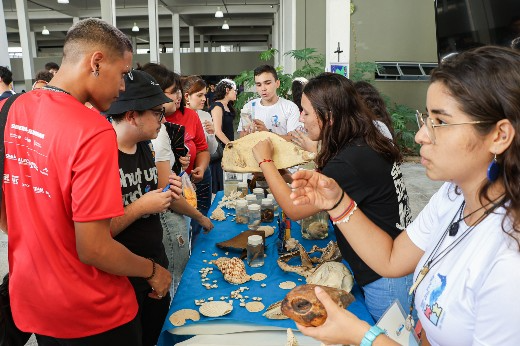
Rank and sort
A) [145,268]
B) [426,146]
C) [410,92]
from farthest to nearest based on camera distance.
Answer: [410,92]
[145,268]
[426,146]

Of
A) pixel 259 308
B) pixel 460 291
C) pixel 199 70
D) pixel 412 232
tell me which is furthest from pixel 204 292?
pixel 199 70

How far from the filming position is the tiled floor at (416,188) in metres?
4.33

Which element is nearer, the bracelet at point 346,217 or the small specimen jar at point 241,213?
the bracelet at point 346,217

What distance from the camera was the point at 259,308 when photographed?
5.38 ft

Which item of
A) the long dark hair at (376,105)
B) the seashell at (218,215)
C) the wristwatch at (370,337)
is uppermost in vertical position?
the long dark hair at (376,105)

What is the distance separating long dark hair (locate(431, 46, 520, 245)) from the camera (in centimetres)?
90

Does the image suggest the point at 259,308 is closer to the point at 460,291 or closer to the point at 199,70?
the point at 460,291

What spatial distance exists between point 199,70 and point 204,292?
19.6 m

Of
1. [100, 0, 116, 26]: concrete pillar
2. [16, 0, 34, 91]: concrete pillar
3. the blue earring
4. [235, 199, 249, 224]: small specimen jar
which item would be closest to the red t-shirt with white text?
the blue earring

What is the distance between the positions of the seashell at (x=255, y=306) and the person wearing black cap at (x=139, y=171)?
335mm

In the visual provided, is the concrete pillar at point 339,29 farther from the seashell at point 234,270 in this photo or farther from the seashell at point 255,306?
the seashell at point 255,306

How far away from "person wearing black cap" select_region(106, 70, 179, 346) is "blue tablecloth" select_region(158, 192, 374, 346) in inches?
5.2

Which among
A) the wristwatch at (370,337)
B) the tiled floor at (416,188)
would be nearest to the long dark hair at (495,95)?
the wristwatch at (370,337)

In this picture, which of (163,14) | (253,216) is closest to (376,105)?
(253,216)
